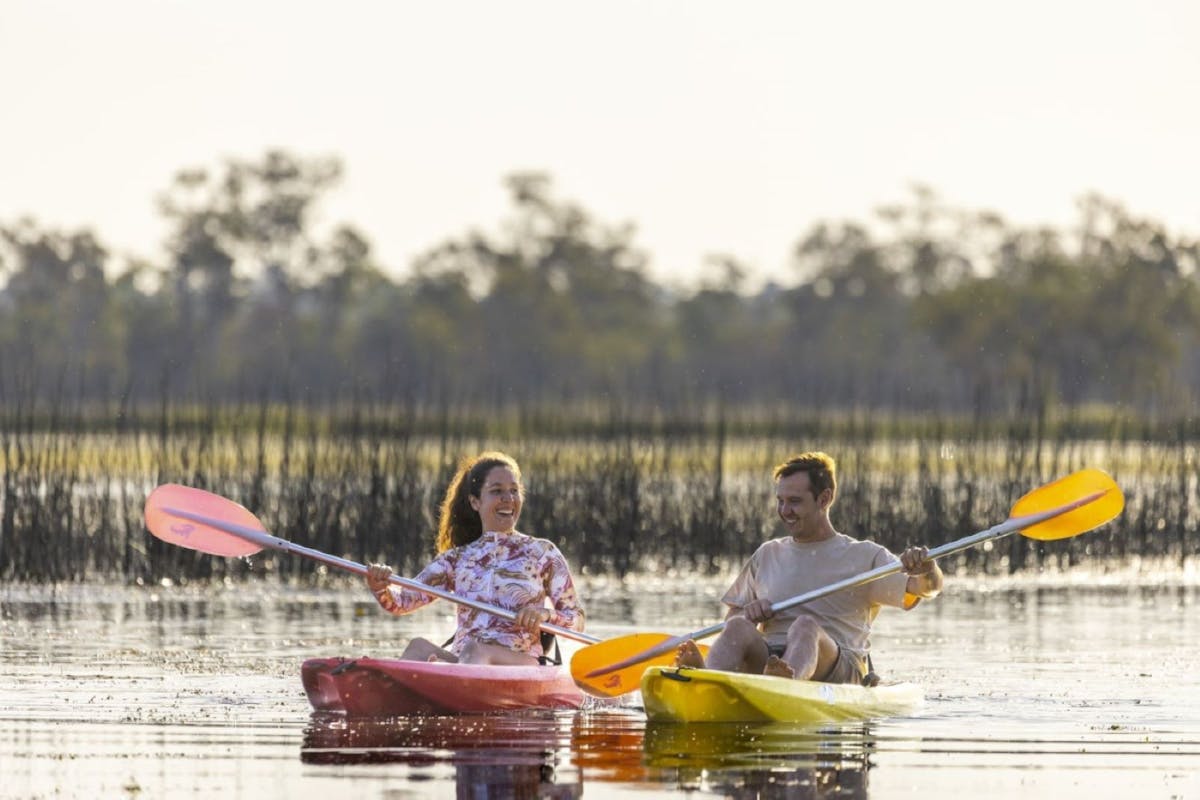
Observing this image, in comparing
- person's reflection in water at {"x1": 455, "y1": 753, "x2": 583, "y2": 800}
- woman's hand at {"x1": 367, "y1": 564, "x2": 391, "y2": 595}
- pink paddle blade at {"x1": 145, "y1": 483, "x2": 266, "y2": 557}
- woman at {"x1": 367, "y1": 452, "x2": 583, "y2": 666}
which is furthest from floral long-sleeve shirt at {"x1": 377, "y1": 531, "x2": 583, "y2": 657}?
person's reflection in water at {"x1": 455, "y1": 753, "x2": 583, "y2": 800}

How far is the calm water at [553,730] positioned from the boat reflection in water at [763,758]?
0.6 inches

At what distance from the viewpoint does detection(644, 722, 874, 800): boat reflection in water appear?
7984 millimetres

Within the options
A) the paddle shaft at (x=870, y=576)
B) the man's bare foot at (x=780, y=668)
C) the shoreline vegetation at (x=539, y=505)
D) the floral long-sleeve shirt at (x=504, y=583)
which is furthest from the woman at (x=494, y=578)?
the shoreline vegetation at (x=539, y=505)

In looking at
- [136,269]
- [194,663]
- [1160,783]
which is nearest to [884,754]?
[1160,783]

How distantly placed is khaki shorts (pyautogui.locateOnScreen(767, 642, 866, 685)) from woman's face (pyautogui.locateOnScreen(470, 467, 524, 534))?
1.12 m

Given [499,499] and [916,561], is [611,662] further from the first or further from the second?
[916,561]

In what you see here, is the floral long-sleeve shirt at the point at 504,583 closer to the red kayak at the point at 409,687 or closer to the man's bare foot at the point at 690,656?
the red kayak at the point at 409,687

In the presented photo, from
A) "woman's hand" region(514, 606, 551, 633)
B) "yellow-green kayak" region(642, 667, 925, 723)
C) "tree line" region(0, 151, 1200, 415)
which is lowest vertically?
"yellow-green kayak" region(642, 667, 925, 723)

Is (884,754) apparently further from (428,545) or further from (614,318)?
(614,318)

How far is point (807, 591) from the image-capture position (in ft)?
32.3

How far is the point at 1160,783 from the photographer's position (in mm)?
8234

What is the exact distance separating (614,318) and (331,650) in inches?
2565

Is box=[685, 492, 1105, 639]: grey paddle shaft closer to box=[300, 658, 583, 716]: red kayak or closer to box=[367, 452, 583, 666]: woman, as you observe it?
box=[367, 452, 583, 666]: woman

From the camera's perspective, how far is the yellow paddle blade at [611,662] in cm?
1015
